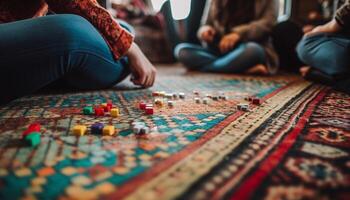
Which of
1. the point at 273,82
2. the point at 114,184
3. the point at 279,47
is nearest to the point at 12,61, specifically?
the point at 114,184

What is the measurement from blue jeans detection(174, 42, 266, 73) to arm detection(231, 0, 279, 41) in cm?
8

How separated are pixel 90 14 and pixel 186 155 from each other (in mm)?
631

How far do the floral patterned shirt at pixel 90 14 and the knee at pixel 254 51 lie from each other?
114cm

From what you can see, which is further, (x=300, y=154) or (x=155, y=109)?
(x=155, y=109)

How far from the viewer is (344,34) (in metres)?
1.41

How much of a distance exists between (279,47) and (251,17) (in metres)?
0.36

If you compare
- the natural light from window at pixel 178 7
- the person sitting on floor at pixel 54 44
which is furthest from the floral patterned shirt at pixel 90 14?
the natural light from window at pixel 178 7

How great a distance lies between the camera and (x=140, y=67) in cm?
119

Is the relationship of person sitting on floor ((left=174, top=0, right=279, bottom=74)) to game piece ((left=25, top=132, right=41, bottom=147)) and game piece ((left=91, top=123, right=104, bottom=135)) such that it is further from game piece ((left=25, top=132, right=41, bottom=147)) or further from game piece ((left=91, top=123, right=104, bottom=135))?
game piece ((left=25, top=132, right=41, bottom=147))

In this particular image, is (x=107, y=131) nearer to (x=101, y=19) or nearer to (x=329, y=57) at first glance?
(x=101, y=19)

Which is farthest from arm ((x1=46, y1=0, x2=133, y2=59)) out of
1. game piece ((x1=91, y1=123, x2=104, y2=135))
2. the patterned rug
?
game piece ((x1=91, y1=123, x2=104, y2=135))

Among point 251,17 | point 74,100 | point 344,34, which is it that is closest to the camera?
point 74,100

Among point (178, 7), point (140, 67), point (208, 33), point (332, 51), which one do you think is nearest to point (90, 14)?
point (140, 67)

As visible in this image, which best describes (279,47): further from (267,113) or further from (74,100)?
(74,100)
